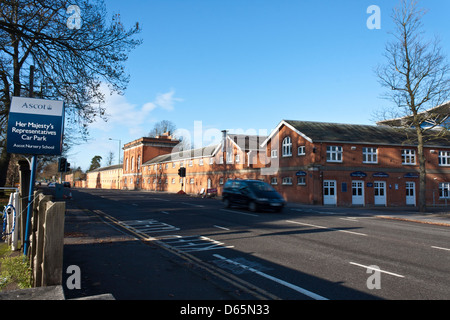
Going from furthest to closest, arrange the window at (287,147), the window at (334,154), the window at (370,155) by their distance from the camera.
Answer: the window at (287,147)
the window at (370,155)
the window at (334,154)

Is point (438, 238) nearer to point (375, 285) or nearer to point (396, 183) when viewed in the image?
point (375, 285)

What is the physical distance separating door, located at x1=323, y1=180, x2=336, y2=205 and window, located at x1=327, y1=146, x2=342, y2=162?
7.00 feet

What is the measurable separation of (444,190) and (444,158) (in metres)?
3.48

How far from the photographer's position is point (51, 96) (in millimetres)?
15383

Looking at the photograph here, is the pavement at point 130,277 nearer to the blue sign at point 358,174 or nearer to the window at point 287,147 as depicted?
the window at point 287,147

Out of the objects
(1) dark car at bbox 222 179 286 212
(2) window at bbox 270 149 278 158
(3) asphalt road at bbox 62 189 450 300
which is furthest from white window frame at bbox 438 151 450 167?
(3) asphalt road at bbox 62 189 450 300

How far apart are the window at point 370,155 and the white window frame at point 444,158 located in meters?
8.58

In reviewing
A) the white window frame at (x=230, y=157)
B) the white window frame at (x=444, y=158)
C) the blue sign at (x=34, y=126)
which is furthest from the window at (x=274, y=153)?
the blue sign at (x=34, y=126)

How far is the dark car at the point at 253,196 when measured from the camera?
18.8 metres

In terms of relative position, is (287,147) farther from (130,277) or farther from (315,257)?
(130,277)

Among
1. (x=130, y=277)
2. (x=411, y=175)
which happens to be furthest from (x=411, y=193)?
(x=130, y=277)

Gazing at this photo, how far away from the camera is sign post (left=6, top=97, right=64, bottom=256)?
636 cm
